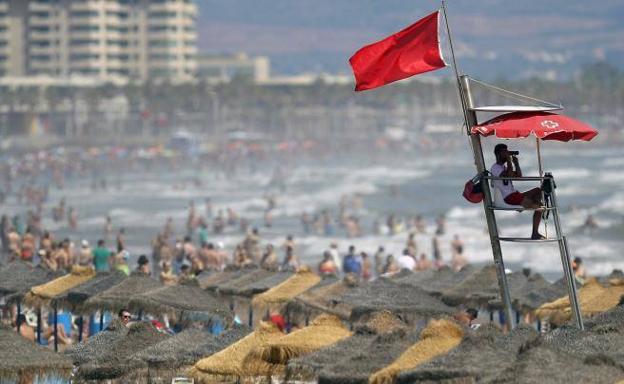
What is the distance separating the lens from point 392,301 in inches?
723

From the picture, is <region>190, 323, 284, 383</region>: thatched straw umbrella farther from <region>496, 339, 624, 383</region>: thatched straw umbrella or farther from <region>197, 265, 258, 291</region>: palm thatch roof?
<region>197, 265, 258, 291</region>: palm thatch roof

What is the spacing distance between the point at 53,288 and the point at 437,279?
5009 mm

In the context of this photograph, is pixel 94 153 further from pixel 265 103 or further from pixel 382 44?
pixel 382 44

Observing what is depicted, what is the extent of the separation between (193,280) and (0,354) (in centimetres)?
614

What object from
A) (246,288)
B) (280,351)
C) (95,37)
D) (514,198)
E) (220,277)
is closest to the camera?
(514,198)

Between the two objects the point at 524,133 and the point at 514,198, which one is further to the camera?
the point at 514,198

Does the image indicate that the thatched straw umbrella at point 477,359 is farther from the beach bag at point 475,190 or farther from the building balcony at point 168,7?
the building balcony at point 168,7

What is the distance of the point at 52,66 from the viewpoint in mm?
169250

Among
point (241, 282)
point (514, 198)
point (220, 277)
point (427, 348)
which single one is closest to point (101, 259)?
point (220, 277)

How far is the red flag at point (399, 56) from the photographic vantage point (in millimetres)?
12867

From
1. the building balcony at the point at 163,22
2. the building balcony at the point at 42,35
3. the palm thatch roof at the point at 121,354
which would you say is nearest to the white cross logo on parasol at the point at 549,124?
the palm thatch roof at the point at 121,354

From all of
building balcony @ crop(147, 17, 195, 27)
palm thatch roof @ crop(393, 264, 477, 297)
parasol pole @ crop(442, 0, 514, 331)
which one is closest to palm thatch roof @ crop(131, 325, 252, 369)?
parasol pole @ crop(442, 0, 514, 331)

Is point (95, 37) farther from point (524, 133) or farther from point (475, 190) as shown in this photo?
point (524, 133)

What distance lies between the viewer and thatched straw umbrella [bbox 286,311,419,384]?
39.5 ft
